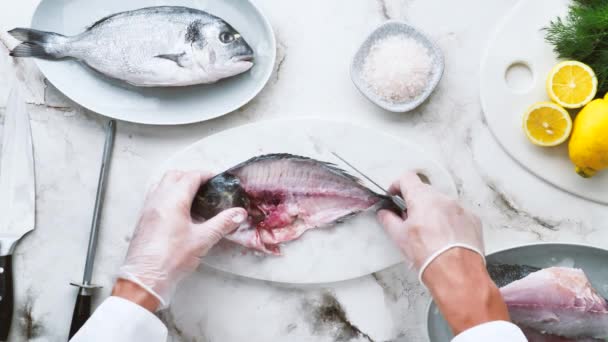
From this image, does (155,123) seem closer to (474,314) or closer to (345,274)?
(345,274)

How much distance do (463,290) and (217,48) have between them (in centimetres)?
93

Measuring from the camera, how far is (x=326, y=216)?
65.9 inches

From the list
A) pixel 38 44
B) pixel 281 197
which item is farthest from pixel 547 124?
pixel 38 44

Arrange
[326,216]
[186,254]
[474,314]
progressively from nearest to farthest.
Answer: [474,314] < [186,254] < [326,216]

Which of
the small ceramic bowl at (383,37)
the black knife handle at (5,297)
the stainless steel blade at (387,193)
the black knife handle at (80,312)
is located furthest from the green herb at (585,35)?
the black knife handle at (5,297)

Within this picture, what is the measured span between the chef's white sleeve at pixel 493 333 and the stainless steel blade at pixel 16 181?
4.19 ft

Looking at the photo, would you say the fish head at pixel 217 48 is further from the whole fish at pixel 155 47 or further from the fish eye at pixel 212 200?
the fish eye at pixel 212 200

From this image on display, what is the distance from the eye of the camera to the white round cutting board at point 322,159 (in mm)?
1689

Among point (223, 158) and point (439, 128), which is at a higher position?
point (439, 128)

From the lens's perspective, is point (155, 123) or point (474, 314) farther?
point (155, 123)

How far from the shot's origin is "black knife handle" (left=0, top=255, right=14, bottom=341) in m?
1.69

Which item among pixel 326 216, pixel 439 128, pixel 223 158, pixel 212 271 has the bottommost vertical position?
pixel 212 271

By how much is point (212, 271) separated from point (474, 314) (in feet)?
2.47

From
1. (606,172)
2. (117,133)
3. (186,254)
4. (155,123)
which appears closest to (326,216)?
(186,254)
